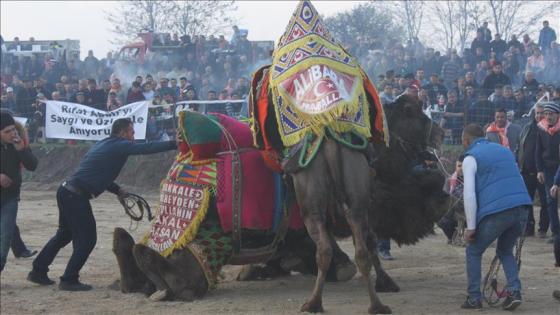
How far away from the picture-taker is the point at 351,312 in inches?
324

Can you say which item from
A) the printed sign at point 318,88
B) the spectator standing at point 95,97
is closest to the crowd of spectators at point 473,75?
the spectator standing at point 95,97

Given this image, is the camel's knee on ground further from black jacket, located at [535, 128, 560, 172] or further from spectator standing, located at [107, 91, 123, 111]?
spectator standing, located at [107, 91, 123, 111]

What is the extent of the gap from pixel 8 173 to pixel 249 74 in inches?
576

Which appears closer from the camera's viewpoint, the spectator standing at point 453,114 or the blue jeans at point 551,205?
the blue jeans at point 551,205

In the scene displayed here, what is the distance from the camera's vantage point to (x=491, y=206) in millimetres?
8086

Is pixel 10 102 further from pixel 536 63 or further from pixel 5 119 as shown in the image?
pixel 5 119

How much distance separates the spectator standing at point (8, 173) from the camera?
9.42 metres

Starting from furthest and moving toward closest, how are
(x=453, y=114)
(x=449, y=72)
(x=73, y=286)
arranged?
(x=449, y=72) → (x=453, y=114) → (x=73, y=286)

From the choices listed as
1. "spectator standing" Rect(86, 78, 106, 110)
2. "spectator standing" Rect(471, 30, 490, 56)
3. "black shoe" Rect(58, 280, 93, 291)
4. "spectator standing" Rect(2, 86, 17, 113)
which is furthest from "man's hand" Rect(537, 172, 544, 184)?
"spectator standing" Rect(2, 86, 17, 113)

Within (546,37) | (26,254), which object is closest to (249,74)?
(546,37)

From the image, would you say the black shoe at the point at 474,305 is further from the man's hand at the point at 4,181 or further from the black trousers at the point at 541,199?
the black trousers at the point at 541,199

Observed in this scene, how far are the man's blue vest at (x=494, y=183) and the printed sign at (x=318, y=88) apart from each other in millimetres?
1276

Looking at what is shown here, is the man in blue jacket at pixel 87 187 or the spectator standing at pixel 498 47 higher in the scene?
the spectator standing at pixel 498 47

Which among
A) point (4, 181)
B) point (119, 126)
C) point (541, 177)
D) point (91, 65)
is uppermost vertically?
point (91, 65)
